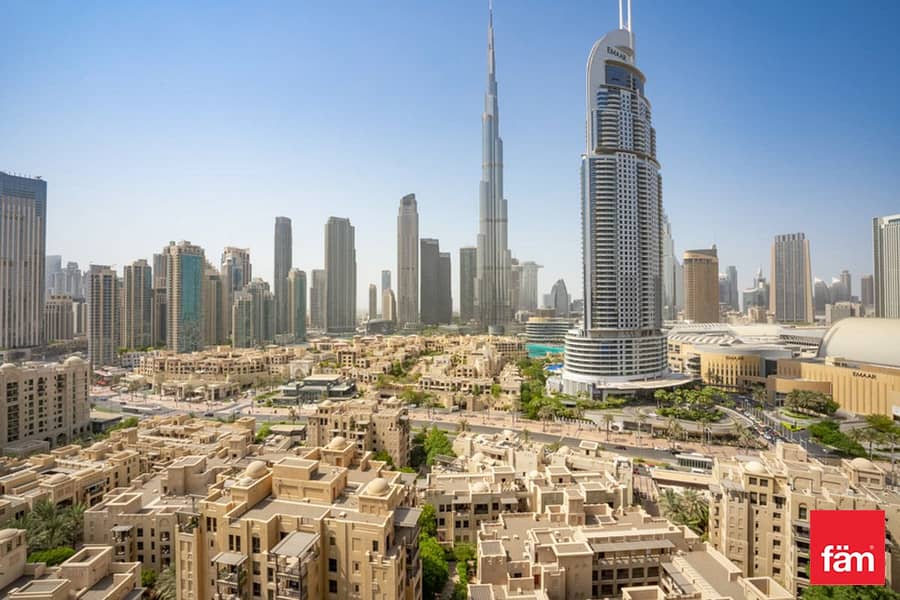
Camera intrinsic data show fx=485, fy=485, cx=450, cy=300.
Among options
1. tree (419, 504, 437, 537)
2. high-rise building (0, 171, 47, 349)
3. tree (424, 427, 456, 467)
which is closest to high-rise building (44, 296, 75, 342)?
high-rise building (0, 171, 47, 349)

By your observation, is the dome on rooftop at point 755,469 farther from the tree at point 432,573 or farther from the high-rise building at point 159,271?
the high-rise building at point 159,271

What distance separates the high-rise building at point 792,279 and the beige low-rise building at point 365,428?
95531 millimetres

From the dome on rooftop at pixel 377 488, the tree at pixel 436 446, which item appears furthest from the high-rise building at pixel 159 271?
the dome on rooftop at pixel 377 488

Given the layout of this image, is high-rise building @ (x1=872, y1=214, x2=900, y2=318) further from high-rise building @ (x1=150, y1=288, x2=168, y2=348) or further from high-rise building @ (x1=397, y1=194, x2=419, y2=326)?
Answer: high-rise building @ (x1=397, y1=194, x2=419, y2=326)

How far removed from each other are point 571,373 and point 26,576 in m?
37.4

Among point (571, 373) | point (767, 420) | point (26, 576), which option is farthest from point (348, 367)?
point (26, 576)

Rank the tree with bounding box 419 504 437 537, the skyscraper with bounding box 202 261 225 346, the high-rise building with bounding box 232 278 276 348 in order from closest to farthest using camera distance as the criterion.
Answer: the tree with bounding box 419 504 437 537, the high-rise building with bounding box 232 278 276 348, the skyscraper with bounding box 202 261 225 346

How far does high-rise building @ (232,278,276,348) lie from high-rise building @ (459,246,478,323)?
5781 cm

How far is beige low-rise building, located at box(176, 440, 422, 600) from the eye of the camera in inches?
384

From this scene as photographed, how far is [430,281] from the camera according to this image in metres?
131

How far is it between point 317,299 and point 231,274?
116ft

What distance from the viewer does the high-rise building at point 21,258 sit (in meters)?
52.9

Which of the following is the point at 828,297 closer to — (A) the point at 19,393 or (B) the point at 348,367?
(B) the point at 348,367

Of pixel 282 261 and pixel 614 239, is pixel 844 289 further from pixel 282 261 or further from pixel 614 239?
pixel 282 261
